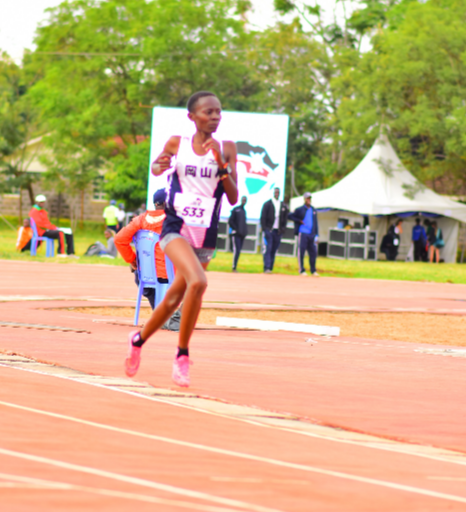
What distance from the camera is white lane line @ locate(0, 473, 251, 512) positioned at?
2811 mm

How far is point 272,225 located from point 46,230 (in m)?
5.66

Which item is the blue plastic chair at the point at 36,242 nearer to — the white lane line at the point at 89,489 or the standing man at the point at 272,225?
the standing man at the point at 272,225

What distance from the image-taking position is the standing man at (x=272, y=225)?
22766 mm

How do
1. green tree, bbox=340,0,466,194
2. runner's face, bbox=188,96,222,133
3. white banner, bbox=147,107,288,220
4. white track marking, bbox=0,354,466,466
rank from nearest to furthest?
white track marking, bbox=0,354,466,466, runner's face, bbox=188,96,222,133, white banner, bbox=147,107,288,220, green tree, bbox=340,0,466,194

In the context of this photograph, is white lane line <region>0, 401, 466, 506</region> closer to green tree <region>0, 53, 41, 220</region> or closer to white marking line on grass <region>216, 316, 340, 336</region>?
white marking line on grass <region>216, 316, 340, 336</region>

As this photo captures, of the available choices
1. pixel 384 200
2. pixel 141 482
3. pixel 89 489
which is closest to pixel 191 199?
pixel 141 482

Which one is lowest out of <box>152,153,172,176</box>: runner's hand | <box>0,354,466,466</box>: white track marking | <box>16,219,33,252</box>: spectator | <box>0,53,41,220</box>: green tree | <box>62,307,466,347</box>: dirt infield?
<box>62,307,466,347</box>: dirt infield

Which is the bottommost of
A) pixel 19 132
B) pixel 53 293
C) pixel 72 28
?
pixel 53 293

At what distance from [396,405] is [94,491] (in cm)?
292

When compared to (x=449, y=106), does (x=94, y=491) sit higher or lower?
lower

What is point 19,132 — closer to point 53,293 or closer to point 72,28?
point 72,28

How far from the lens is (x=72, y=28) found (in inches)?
2077

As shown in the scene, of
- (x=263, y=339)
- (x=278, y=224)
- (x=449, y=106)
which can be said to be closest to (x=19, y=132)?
(x=449, y=106)

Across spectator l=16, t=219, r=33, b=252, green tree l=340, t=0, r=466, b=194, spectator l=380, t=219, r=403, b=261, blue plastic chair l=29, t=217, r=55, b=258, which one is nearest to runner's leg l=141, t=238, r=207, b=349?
blue plastic chair l=29, t=217, r=55, b=258
